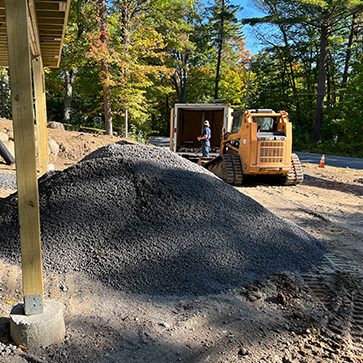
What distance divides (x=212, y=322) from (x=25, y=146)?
1994 millimetres

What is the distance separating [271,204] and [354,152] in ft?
52.5

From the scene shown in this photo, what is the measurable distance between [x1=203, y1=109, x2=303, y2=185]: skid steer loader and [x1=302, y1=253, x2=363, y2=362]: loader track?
443 cm

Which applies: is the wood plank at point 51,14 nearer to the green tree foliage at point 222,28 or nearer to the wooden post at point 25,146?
the wooden post at point 25,146

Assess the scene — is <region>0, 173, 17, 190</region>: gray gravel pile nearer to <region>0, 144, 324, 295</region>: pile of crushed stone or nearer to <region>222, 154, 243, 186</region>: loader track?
<region>0, 144, 324, 295</region>: pile of crushed stone

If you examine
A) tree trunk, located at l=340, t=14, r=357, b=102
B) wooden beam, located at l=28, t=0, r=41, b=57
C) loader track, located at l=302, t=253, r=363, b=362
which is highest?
tree trunk, located at l=340, t=14, r=357, b=102

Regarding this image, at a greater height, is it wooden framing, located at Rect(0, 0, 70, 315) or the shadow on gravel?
wooden framing, located at Rect(0, 0, 70, 315)

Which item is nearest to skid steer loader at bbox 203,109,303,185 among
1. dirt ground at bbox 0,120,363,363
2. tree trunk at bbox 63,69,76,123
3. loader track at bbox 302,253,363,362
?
loader track at bbox 302,253,363,362

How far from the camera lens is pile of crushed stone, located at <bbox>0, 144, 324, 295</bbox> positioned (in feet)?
11.1

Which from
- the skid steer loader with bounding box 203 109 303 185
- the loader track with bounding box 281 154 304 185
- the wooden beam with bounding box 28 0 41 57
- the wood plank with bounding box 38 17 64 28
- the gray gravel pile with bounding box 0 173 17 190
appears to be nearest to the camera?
the wooden beam with bounding box 28 0 41 57

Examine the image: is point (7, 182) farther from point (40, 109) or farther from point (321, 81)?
point (321, 81)

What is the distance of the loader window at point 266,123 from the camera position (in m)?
9.52

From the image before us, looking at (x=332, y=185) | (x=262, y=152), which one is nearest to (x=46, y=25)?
(x=262, y=152)

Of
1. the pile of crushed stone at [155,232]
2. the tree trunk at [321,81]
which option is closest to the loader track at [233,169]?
the pile of crushed stone at [155,232]

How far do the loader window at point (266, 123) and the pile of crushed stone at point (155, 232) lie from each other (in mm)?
5152
